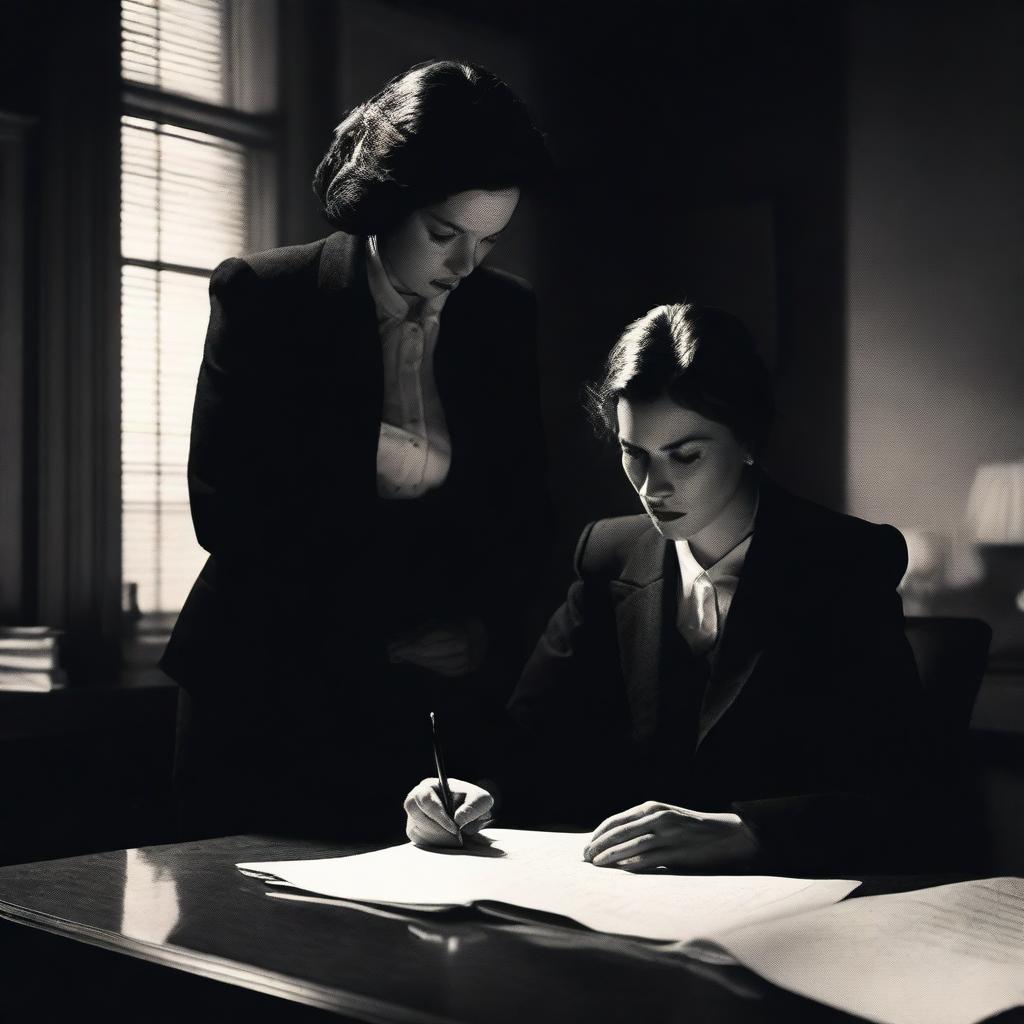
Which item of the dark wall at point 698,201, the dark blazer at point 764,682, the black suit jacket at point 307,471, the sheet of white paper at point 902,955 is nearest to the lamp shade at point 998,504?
the dark wall at point 698,201

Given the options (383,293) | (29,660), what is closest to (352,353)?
(383,293)

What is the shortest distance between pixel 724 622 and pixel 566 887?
0.62 m

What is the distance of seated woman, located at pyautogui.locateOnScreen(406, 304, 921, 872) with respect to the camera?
177 centimetres

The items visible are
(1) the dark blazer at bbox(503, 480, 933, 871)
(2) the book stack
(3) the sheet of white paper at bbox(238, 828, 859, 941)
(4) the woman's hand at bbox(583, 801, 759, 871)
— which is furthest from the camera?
(2) the book stack

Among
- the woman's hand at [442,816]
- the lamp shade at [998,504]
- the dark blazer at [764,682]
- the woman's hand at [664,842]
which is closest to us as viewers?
the woman's hand at [664,842]

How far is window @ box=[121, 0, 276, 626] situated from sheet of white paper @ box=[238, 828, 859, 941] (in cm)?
211

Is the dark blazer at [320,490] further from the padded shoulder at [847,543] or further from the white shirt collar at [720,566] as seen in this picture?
the padded shoulder at [847,543]

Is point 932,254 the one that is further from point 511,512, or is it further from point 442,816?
point 442,816

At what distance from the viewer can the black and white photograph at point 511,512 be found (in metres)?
1.20

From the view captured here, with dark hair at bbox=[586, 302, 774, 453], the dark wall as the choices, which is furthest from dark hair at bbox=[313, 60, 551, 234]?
the dark wall

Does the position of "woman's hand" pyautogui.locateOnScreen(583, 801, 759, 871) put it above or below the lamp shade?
below

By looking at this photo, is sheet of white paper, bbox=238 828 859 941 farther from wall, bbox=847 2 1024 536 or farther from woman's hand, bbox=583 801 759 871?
wall, bbox=847 2 1024 536

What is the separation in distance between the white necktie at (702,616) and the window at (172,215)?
6.29 feet

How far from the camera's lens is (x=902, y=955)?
Result: 105cm
